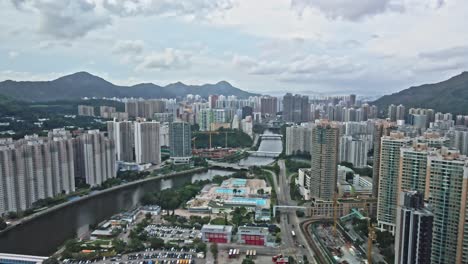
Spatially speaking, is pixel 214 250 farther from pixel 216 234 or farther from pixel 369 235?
pixel 369 235

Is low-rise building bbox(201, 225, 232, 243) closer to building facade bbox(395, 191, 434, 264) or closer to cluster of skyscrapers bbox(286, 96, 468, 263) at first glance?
Answer: cluster of skyscrapers bbox(286, 96, 468, 263)

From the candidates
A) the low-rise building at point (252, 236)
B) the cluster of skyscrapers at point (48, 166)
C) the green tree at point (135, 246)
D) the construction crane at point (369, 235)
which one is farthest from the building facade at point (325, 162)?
the cluster of skyscrapers at point (48, 166)

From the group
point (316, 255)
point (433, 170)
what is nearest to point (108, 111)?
point (316, 255)

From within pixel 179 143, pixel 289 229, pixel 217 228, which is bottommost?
pixel 289 229

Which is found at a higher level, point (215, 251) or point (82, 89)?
point (82, 89)

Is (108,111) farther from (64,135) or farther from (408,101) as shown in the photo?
(408,101)

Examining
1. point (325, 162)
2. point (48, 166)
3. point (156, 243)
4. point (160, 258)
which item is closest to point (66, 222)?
point (48, 166)
